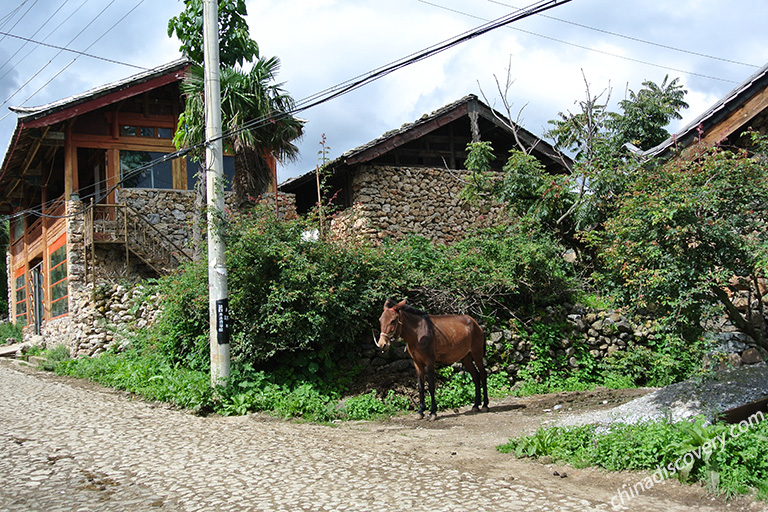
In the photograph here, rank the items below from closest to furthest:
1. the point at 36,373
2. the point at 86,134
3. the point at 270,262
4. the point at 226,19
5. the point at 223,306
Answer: the point at 223,306, the point at 270,262, the point at 226,19, the point at 36,373, the point at 86,134

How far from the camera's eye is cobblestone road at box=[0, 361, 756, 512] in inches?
226

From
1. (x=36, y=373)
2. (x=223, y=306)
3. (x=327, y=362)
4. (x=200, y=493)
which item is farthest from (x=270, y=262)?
(x=36, y=373)

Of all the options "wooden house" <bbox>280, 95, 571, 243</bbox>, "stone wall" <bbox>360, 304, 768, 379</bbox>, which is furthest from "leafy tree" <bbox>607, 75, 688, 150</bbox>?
"stone wall" <bbox>360, 304, 768, 379</bbox>

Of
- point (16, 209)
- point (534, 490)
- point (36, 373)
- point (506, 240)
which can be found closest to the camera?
point (534, 490)

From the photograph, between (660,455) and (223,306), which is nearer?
(660,455)

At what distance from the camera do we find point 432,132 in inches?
835

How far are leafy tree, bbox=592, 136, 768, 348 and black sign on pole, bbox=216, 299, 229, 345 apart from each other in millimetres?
6590

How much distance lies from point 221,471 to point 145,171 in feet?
52.1

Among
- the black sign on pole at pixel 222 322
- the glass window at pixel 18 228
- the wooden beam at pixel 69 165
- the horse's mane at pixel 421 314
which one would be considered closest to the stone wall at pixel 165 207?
the wooden beam at pixel 69 165

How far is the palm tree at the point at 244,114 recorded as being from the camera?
15.0 metres

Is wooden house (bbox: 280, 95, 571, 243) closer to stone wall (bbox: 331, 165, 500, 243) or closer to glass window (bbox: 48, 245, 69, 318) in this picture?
stone wall (bbox: 331, 165, 500, 243)

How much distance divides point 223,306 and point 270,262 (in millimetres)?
1251

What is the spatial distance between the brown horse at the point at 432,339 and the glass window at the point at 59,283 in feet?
46.1

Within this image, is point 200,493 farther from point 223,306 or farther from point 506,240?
point 506,240
